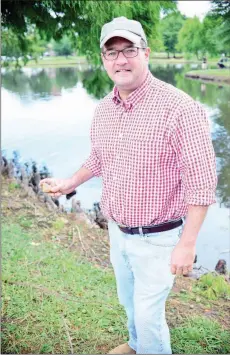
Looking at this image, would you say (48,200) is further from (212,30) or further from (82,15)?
(212,30)

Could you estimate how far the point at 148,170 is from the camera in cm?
157

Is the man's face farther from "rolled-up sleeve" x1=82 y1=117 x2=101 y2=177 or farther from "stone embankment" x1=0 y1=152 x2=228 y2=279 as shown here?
"stone embankment" x1=0 y1=152 x2=228 y2=279

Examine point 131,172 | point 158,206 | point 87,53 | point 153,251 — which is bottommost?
point 153,251

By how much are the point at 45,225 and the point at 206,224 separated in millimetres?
1864

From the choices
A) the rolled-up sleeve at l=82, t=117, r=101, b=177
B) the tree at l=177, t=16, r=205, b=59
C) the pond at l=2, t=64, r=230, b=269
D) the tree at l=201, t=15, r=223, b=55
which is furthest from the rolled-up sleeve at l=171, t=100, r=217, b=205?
the tree at l=177, t=16, r=205, b=59

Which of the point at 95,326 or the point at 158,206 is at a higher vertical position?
the point at 158,206

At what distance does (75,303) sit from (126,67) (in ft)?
4.90

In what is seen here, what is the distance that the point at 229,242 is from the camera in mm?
4617

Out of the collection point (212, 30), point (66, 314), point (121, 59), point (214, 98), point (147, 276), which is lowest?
point (66, 314)

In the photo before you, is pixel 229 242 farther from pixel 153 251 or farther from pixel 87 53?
pixel 153 251

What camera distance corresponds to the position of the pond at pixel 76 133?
508 cm

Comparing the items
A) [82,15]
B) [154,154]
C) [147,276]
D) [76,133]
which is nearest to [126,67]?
[154,154]

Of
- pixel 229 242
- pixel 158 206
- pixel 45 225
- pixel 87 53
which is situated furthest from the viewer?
pixel 87 53

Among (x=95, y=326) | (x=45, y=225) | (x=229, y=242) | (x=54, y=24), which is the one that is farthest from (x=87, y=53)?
(x=95, y=326)
